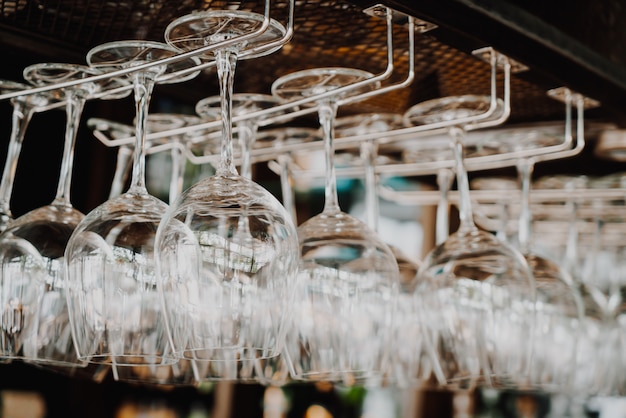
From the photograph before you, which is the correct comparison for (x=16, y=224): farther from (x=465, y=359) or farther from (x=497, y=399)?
(x=497, y=399)

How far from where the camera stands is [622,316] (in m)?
1.33

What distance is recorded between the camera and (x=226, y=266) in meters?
0.64

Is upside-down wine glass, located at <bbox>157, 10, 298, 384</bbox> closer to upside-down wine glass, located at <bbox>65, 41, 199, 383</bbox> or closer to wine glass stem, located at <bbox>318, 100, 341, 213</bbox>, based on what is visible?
upside-down wine glass, located at <bbox>65, 41, 199, 383</bbox>

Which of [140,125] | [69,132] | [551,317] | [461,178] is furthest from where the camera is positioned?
[551,317]

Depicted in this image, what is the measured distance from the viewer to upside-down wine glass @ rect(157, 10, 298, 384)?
2.10ft

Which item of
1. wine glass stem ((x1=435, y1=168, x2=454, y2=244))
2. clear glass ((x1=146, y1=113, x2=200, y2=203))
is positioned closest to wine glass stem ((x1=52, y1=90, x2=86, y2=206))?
clear glass ((x1=146, y1=113, x2=200, y2=203))

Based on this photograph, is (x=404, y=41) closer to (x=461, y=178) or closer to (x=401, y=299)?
(x=461, y=178)

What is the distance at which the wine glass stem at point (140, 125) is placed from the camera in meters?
0.77

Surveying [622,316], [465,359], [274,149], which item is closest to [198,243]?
[465,359]

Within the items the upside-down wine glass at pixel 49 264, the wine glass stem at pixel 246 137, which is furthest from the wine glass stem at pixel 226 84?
the wine glass stem at pixel 246 137

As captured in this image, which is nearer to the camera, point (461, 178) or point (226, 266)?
point (226, 266)

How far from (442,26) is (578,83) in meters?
0.22

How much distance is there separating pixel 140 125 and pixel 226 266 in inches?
7.7

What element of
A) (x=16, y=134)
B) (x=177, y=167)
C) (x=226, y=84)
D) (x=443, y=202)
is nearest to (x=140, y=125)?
(x=226, y=84)
